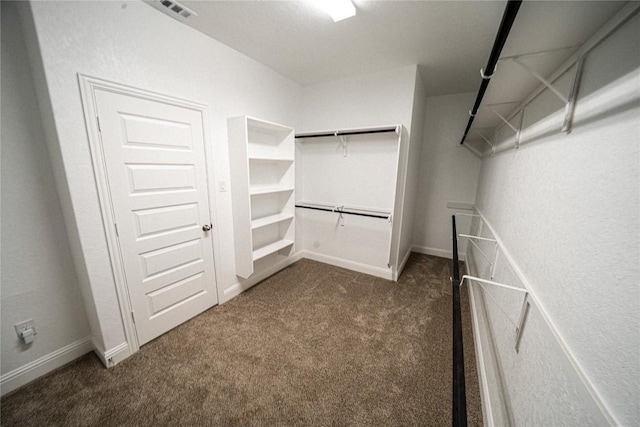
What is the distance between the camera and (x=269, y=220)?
2.77 m

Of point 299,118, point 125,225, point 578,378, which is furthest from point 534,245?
point 299,118

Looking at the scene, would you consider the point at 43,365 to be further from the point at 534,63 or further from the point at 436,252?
the point at 436,252

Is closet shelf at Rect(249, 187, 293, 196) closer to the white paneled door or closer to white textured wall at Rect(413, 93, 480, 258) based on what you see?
the white paneled door

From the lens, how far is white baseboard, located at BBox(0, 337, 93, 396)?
1.47m

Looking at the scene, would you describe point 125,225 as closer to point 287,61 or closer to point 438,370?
point 287,61

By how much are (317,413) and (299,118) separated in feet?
10.8

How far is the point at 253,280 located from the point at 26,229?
75.2 inches

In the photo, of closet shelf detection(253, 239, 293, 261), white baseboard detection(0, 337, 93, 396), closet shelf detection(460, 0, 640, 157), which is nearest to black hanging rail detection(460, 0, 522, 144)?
closet shelf detection(460, 0, 640, 157)

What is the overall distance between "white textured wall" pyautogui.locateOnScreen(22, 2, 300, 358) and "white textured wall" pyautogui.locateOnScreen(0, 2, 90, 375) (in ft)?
0.37

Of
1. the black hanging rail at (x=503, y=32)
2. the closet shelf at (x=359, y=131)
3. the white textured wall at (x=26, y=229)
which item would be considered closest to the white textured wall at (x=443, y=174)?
the closet shelf at (x=359, y=131)

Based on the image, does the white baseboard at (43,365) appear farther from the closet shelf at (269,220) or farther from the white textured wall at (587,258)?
the white textured wall at (587,258)

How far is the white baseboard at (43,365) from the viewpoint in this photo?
58.0 inches

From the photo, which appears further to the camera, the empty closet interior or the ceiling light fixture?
the ceiling light fixture

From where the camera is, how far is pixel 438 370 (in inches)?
66.0
